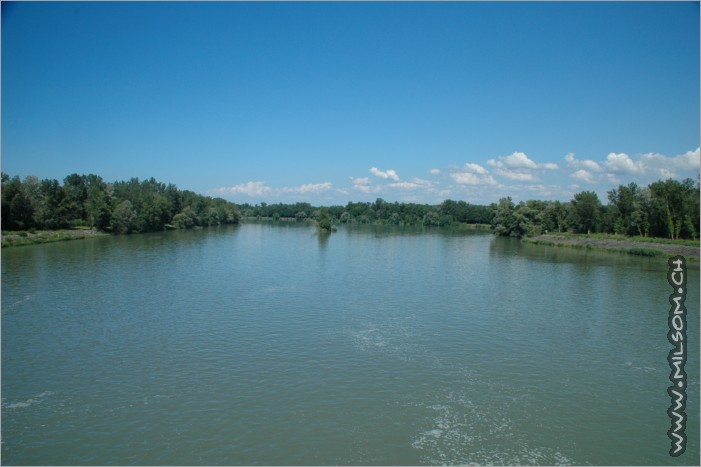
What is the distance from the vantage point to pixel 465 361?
57.4 feet

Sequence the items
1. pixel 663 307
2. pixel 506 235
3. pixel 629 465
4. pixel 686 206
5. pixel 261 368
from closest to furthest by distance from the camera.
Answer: pixel 629 465 → pixel 261 368 → pixel 663 307 → pixel 686 206 → pixel 506 235

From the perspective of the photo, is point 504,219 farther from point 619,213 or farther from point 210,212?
point 210,212

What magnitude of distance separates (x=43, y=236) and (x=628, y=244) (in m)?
73.8

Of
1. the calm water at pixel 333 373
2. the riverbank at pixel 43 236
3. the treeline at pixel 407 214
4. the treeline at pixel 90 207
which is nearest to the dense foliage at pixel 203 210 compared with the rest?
the treeline at pixel 90 207

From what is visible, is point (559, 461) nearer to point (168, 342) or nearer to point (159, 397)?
point (159, 397)

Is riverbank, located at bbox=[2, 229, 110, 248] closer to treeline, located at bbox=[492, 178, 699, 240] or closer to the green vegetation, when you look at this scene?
the green vegetation

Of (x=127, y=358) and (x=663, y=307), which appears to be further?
(x=663, y=307)

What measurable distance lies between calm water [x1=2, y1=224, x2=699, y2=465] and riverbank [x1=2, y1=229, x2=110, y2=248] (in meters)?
23.7

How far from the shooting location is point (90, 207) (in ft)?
236

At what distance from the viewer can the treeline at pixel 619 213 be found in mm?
59688

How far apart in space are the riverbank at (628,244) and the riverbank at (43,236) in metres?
67.6

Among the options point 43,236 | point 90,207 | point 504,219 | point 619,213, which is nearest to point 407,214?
point 504,219

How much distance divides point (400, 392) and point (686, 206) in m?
60.1


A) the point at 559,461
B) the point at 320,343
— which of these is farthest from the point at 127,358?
the point at 559,461
